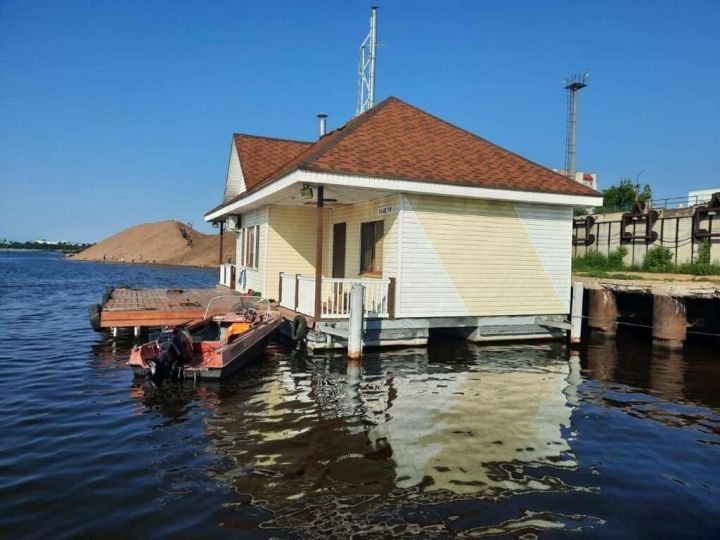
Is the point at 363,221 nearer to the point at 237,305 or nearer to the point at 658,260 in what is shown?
the point at 237,305

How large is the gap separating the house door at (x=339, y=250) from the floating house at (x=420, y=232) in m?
0.07

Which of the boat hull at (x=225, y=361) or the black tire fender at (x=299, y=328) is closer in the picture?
the boat hull at (x=225, y=361)

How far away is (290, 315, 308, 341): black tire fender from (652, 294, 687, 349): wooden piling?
33.7 ft

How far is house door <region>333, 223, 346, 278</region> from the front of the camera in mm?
16342

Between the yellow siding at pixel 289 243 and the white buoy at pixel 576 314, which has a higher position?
the yellow siding at pixel 289 243

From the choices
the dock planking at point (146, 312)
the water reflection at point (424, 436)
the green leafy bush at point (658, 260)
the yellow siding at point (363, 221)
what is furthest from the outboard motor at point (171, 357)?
the green leafy bush at point (658, 260)

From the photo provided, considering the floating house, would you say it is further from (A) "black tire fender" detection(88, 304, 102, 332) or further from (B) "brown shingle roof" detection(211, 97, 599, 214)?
(A) "black tire fender" detection(88, 304, 102, 332)

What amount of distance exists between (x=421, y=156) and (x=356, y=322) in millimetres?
4798

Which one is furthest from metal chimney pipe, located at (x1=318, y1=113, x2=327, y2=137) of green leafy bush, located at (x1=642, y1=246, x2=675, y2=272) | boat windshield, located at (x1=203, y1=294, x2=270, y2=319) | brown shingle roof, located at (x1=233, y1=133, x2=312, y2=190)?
green leafy bush, located at (x1=642, y1=246, x2=675, y2=272)

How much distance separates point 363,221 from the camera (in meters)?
14.7

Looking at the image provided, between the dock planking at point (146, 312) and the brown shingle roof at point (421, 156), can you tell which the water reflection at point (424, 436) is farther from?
the brown shingle roof at point (421, 156)

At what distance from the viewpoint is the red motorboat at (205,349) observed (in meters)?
8.85

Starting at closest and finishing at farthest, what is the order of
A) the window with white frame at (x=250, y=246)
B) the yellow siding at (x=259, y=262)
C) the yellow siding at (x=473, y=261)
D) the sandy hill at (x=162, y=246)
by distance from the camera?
the yellow siding at (x=473, y=261) < the yellow siding at (x=259, y=262) < the window with white frame at (x=250, y=246) < the sandy hill at (x=162, y=246)

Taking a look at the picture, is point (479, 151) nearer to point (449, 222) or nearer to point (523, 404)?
point (449, 222)
